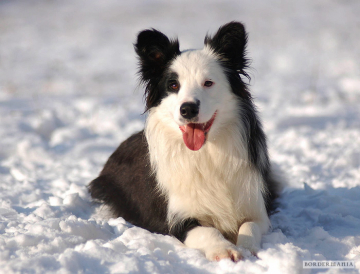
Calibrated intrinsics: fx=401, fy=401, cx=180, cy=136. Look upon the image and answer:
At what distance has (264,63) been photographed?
14898mm

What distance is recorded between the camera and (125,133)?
8.02m

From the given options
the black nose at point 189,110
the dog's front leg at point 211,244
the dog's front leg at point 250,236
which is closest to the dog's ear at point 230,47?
the black nose at point 189,110

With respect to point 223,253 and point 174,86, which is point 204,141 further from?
point 223,253

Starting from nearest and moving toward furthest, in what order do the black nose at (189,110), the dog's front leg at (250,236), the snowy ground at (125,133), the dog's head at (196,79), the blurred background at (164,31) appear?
the snowy ground at (125,133) < the dog's front leg at (250,236) < the black nose at (189,110) < the dog's head at (196,79) < the blurred background at (164,31)

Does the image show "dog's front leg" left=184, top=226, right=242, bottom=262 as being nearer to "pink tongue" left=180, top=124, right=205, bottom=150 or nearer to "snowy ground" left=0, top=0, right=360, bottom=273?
"snowy ground" left=0, top=0, right=360, bottom=273

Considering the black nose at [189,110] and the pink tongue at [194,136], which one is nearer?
the black nose at [189,110]

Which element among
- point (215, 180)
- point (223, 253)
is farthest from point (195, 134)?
point (223, 253)

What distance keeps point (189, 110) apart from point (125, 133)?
4.85 m

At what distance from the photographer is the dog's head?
11.4 feet

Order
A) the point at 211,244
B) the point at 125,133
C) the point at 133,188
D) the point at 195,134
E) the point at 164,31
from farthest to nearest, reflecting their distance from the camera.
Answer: the point at 164,31
the point at 125,133
the point at 133,188
the point at 195,134
the point at 211,244

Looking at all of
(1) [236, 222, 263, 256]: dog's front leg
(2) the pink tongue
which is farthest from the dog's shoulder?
(1) [236, 222, 263, 256]: dog's front leg

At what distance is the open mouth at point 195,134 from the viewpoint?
354 cm

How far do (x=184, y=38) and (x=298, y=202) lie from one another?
14.8 m

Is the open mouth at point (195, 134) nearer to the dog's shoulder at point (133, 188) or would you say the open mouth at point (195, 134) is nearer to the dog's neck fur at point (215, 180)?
the dog's neck fur at point (215, 180)
